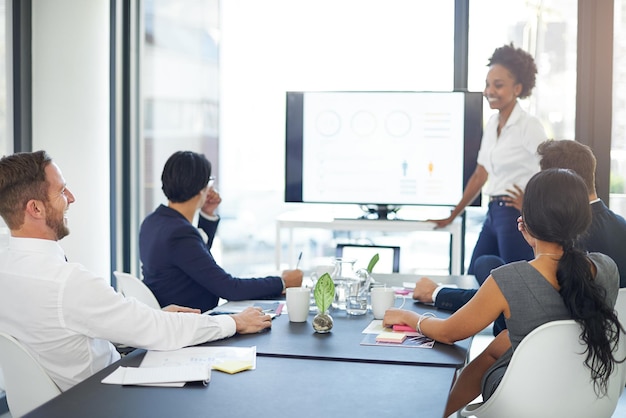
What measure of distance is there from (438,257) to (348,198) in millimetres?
810

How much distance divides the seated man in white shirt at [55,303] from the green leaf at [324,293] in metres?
0.33

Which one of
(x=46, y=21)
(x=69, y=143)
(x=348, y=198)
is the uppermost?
(x=46, y=21)

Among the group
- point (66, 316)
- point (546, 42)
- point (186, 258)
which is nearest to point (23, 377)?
point (66, 316)

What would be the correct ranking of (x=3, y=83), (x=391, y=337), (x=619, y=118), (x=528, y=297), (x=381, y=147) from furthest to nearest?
(x=381, y=147)
(x=619, y=118)
(x=3, y=83)
(x=391, y=337)
(x=528, y=297)

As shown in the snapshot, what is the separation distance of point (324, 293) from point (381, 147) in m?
3.04

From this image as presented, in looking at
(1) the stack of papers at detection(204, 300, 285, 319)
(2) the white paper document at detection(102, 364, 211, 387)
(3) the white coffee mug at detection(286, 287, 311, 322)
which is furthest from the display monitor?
(2) the white paper document at detection(102, 364, 211, 387)

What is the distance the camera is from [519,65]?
15.1 ft

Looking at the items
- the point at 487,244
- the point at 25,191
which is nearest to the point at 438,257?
the point at 487,244

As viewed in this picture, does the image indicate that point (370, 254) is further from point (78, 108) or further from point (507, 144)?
point (78, 108)

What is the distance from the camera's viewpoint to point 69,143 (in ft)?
15.9

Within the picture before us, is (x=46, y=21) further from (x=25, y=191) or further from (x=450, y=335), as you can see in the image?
(x=450, y=335)

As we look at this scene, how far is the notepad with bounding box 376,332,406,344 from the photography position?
7.27ft

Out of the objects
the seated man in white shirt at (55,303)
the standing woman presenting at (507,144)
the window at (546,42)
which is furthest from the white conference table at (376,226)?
the seated man in white shirt at (55,303)

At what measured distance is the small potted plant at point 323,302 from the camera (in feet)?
7.61
